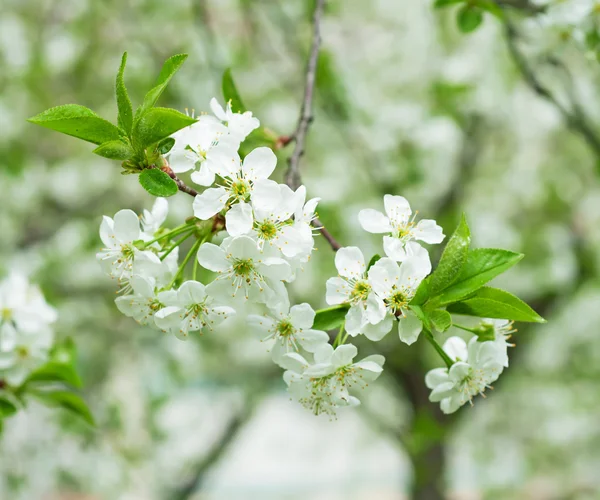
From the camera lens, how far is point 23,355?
1.36 meters

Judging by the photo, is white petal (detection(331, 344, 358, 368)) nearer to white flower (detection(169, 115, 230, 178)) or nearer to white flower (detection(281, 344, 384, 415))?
white flower (detection(281, 344, 384, 415))

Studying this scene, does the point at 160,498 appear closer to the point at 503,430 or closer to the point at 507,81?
the point at 503,430

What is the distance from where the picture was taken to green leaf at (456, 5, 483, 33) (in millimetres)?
1381

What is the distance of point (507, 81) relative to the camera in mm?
3277

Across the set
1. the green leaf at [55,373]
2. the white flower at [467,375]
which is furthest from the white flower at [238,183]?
the green leaf at [55,373]

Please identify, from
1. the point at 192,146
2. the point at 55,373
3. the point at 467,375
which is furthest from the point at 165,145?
the point at 55,373

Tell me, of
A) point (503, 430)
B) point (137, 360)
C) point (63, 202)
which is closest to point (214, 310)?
point (63, 202)

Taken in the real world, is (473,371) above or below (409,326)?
below

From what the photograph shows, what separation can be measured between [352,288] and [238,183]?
205mm

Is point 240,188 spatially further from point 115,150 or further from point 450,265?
point 450,265

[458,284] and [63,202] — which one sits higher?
[458,284]

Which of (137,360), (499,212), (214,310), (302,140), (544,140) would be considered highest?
(302,140)

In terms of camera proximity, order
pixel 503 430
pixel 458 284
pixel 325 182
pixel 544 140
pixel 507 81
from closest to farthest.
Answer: pixel 458 284
pixel 507 81
pixel 325 182
pixel 544 140
pixel 503 430

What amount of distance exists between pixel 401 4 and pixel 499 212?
1.56 metres
